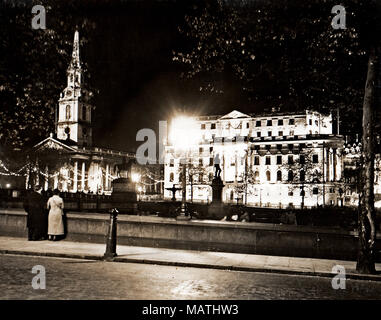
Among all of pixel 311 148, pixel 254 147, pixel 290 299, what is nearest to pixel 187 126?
pixel 290 299

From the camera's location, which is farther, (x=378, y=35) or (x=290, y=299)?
(x=378, y=35)

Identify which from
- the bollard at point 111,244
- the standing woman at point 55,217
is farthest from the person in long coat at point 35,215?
the bollard at point 111,244

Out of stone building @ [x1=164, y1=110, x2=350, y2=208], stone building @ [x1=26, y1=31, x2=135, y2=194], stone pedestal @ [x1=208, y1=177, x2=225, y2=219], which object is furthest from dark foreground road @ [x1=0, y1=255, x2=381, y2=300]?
stone building @ [x1=26, y1=31, x2=135, y2=194]

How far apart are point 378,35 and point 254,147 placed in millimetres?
91833

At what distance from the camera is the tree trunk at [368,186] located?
11570mm

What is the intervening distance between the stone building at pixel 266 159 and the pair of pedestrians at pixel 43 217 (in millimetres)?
72215

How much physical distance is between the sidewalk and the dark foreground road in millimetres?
388

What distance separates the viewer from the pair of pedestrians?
624 inches

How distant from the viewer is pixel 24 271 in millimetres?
10195

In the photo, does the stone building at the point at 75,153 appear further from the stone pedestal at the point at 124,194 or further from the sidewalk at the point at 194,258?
the sidewalk at the point at 194,258

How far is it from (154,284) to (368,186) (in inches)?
238

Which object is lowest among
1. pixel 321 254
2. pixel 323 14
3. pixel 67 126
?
pixel 321 254
